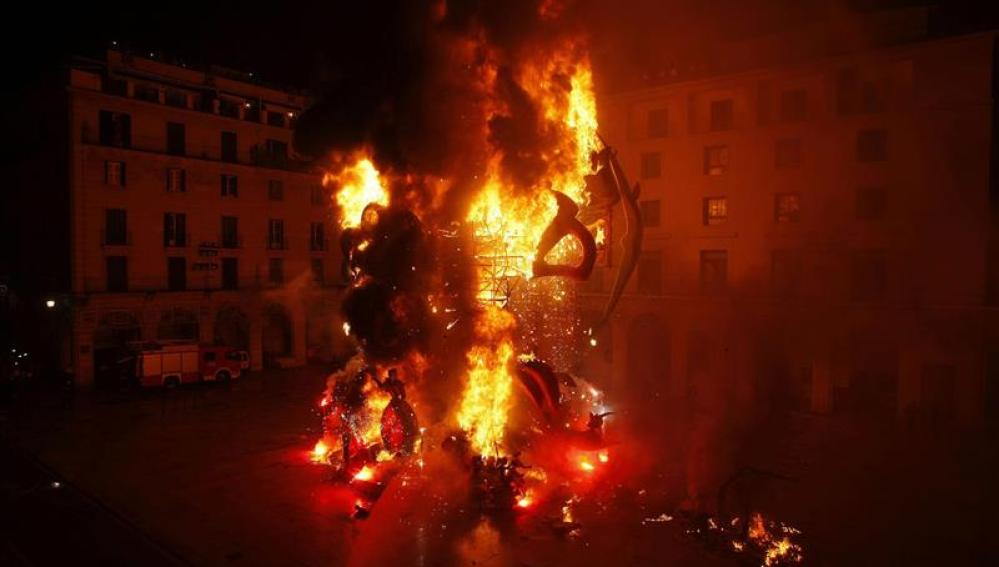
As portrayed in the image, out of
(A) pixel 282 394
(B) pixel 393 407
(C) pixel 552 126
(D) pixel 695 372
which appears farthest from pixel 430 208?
(D) pixel 695 372

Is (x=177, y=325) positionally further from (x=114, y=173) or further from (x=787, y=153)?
(x=787, y=153)

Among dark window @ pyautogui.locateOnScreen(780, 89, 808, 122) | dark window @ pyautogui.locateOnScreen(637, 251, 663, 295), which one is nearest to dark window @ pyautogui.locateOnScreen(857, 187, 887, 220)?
dark window @ pyautogui.locateOnScreen(780, 89, 808, 122)

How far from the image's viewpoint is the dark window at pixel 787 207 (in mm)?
30531

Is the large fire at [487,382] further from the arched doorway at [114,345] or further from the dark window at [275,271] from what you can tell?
the dark window at [275,271]

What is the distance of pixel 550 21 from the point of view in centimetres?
1903

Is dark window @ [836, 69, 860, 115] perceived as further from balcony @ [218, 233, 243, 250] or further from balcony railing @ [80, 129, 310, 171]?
balcony @ [218, 233, 243, 250]

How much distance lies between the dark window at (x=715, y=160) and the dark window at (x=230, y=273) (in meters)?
28.4

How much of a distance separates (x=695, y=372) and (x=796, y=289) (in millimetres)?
6486

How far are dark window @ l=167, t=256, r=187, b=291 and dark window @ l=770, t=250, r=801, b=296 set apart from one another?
32.5 m

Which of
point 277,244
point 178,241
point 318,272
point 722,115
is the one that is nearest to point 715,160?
point 722,115

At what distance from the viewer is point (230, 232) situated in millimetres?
39562

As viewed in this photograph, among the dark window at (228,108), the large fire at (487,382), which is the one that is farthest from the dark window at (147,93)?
the large fire at (487,382)

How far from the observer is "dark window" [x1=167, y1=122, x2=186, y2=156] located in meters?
37.1

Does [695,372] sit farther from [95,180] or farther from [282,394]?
[95,180]
